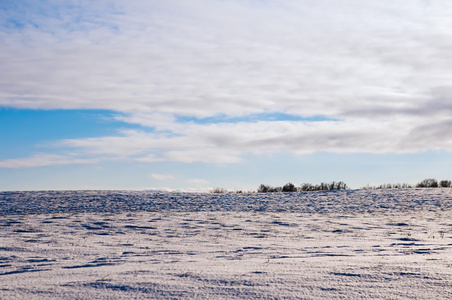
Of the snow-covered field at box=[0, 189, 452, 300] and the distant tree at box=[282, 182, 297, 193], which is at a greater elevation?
the distant tree at box=[282, 182, 297, 193]

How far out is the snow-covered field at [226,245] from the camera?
575cm

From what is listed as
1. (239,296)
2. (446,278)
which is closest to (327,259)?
(446,278)

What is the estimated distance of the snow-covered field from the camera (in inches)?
227

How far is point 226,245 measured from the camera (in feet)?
33.8

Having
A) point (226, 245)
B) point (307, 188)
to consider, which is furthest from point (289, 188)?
point (226, 245)

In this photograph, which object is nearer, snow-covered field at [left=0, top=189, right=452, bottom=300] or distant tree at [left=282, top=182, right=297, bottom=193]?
snow-covered field at [left=0, top=189, right=452, bottom=300]

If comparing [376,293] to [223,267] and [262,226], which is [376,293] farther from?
[262,226]

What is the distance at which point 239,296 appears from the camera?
5.42m

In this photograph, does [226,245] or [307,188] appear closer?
[226,245]

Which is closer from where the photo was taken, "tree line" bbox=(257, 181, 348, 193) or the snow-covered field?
the snow-covered field

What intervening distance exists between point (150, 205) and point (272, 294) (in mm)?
13592

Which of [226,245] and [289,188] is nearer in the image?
[226,245]

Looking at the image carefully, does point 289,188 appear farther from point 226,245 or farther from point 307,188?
point 226,245

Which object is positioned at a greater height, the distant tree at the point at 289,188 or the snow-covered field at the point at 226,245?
the distant tree at the point at 289,188
